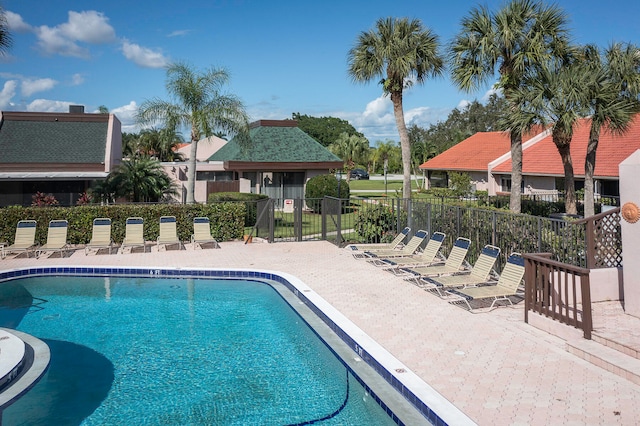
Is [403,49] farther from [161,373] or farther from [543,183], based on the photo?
[161,373]

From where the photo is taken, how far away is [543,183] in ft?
102

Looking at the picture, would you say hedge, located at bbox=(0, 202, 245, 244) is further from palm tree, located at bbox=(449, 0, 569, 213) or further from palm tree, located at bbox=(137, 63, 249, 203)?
palm tree, located at bbox=(449, 0, 569, 213)

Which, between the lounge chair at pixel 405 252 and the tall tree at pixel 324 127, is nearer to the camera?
the lounge chair at pixel 405 252

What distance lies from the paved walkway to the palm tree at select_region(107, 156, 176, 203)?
13902 mm

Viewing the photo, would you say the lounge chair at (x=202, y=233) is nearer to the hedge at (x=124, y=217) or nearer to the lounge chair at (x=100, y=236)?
the hedge at (x=124, y=217)

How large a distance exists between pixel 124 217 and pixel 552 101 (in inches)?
598

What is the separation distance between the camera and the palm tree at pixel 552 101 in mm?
17234

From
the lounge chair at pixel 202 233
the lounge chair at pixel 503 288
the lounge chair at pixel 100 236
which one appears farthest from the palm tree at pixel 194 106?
the lounge chair at pixel 503 288

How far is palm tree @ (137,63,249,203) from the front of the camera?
22.9 metres

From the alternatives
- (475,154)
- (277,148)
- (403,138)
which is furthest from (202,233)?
(475,154)

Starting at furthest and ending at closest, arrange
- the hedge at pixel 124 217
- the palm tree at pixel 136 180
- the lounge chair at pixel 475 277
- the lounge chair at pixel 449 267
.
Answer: the palm tree at pixel 136 180 < the hedge at pixel 124 217 < the lounge chair at pixel 449 267 < the lounge chair at pixel 475 277

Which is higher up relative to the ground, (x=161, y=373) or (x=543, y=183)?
(x=543, y=183)

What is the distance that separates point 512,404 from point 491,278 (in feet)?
21.0

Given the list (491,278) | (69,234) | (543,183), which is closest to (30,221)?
(69,234)
